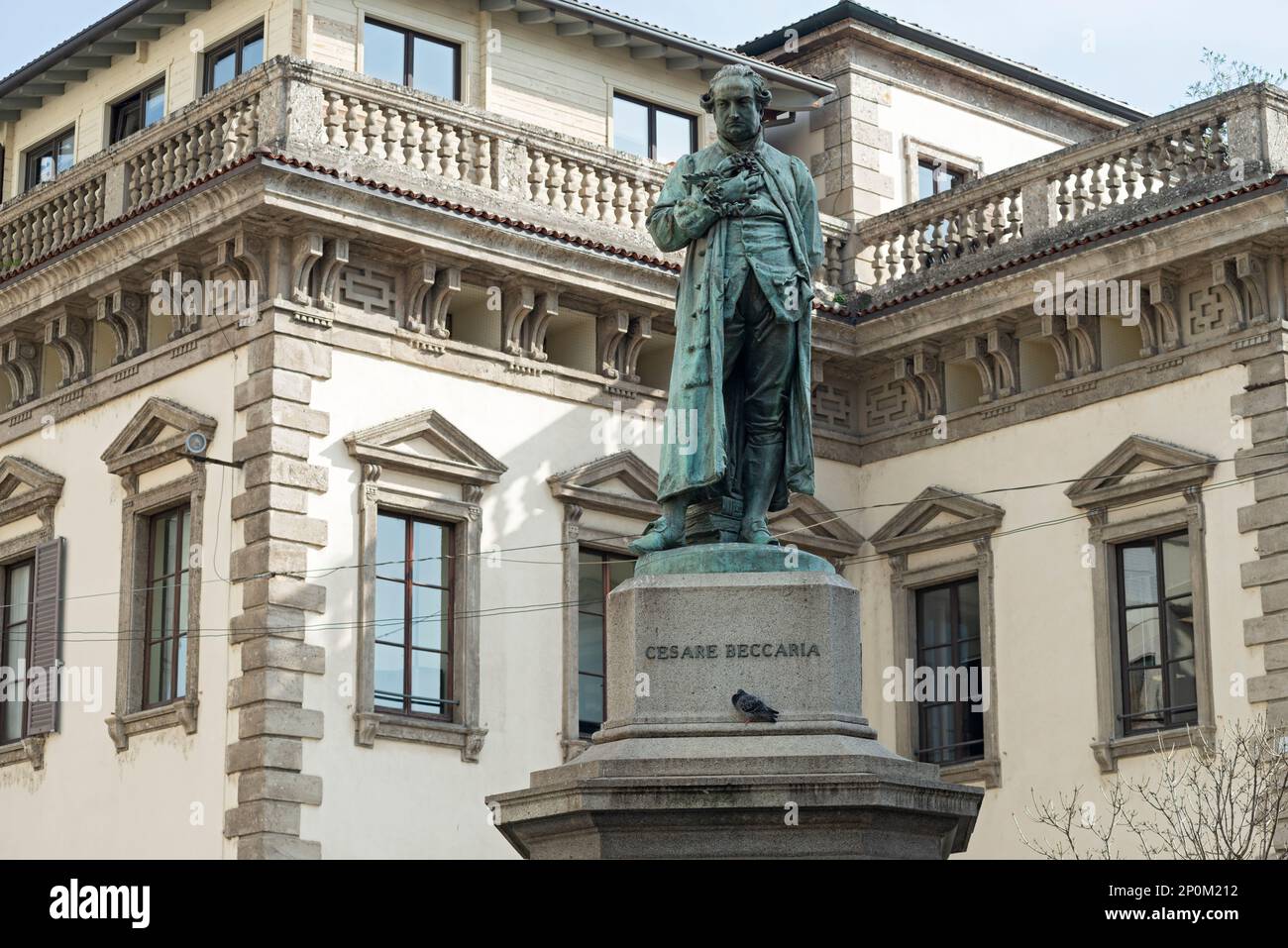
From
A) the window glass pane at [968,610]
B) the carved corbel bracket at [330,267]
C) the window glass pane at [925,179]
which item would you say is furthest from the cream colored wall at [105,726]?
the window glass pane at [925,179]

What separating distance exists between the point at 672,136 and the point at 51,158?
7.45 meters

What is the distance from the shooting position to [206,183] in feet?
82.2

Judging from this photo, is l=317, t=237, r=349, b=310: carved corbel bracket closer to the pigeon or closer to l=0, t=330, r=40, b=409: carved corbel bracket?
l=0, t=330, r=40, b=409: carved corbel bracket

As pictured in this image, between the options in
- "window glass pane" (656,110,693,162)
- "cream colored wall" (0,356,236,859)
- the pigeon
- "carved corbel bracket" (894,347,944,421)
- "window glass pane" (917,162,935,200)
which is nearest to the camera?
the pigeon

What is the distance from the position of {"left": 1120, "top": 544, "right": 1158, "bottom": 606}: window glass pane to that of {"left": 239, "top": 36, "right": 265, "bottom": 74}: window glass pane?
34.5 feet

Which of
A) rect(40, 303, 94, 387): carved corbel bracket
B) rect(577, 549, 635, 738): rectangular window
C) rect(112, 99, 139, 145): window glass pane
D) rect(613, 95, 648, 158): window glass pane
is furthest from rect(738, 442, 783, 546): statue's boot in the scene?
rect(112, 99, 139, 145): window glass pane

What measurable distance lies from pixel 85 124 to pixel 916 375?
10133 millimetres

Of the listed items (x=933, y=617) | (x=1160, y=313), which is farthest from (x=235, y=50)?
(x=1160, y=313)

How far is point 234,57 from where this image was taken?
95.0 ft

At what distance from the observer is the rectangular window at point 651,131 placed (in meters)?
30.5

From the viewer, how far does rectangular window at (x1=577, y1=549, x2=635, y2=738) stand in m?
26.5

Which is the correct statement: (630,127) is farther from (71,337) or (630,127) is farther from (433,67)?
(71,337)

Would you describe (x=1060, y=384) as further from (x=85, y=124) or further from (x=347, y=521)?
(x=85, y=124)
